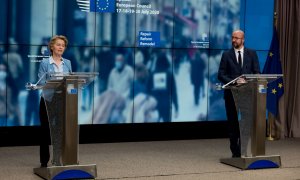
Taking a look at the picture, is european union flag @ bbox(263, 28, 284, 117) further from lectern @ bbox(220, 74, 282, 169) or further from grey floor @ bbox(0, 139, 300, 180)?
lectern @ bbox(220, 74, 282, 169)

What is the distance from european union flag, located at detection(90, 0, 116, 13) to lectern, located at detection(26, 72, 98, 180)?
3.30m

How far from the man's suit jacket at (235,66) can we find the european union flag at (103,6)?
8.81ft

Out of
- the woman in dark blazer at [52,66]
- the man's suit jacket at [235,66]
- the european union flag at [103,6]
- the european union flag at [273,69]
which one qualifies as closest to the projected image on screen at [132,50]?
the european union flag at [103,6]

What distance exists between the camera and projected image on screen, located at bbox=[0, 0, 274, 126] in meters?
9.51

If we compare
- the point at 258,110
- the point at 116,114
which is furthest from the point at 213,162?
the point at 116,114

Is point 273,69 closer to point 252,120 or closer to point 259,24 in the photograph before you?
point 259,24

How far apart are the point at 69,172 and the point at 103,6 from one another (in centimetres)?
392

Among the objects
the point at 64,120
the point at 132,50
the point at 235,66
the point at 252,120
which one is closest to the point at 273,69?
the point at 132,50

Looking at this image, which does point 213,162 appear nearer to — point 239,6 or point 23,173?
point 23,173

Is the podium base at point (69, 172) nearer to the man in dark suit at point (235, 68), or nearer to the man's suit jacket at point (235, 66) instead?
the man in dark suit at point (235, 68)

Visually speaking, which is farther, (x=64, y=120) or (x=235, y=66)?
(x=235, y=66)

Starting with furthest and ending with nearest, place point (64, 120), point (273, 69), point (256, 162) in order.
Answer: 1. point (273, 69)
2. point (256, 162)
3. point (64, 120)

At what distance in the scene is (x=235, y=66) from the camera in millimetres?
8109

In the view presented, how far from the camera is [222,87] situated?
7.73m
